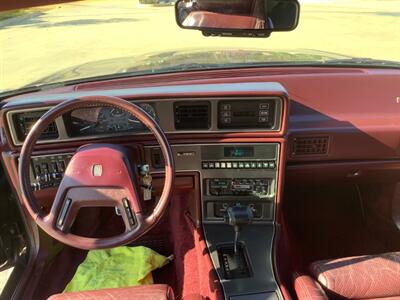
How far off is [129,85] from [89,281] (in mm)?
1324

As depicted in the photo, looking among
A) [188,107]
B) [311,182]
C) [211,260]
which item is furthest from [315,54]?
[211,260]

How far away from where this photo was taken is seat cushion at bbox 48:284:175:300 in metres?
2.06

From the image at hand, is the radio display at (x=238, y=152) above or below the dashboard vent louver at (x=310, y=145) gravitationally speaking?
above

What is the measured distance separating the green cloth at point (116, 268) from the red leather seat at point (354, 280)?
3.90ft

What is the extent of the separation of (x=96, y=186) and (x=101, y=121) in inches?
19.5

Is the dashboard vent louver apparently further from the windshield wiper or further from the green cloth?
the green cloth

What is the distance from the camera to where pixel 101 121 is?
2.47m

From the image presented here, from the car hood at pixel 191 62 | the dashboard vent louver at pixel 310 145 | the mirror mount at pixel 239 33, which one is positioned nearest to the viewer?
the mirror mount at pixel 239 33

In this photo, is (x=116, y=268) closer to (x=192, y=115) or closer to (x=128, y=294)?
(x=128, y=294)

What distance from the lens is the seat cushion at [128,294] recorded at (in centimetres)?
206

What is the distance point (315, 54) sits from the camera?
3500mm

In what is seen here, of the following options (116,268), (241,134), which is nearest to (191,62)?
(241,134)

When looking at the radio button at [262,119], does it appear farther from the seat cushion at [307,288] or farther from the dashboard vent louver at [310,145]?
the seat cushion at [307,288]

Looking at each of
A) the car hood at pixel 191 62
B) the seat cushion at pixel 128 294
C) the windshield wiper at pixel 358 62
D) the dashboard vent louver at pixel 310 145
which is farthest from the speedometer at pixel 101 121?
the windshield wiper at pixel 358 62
